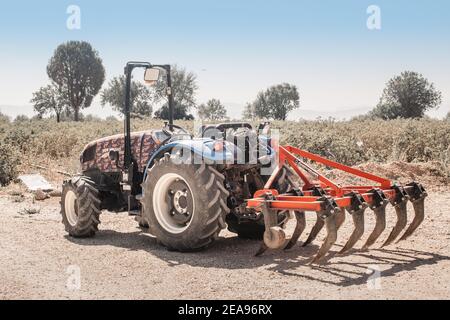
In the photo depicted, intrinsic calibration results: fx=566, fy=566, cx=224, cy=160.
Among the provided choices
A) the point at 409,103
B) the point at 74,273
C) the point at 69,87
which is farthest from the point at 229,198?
the point at 69,87

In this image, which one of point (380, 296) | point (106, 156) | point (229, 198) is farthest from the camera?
point (106, 156)

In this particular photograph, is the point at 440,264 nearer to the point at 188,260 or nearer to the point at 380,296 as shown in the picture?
the point at 380,296

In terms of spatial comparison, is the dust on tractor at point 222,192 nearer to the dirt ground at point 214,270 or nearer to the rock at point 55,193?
the dirt ground at point 214,270

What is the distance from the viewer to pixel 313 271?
223 inches

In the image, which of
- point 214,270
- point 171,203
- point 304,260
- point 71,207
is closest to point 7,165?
point 71,207

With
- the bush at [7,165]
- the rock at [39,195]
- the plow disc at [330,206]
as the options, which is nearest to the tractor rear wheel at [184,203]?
the plow disc at [330,206]

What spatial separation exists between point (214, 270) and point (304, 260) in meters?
1.05

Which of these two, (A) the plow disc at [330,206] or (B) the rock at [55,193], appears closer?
(A) the plow disc at [330,206]

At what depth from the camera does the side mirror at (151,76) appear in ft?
24.3

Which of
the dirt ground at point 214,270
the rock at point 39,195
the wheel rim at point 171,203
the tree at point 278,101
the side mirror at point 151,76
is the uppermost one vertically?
the tree at point 278,101

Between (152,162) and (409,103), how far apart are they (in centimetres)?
5733

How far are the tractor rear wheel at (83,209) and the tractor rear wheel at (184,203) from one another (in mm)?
1011

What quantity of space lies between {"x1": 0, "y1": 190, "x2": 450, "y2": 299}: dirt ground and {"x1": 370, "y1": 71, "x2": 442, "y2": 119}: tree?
54.8m

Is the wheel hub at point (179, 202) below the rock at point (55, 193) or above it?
above
